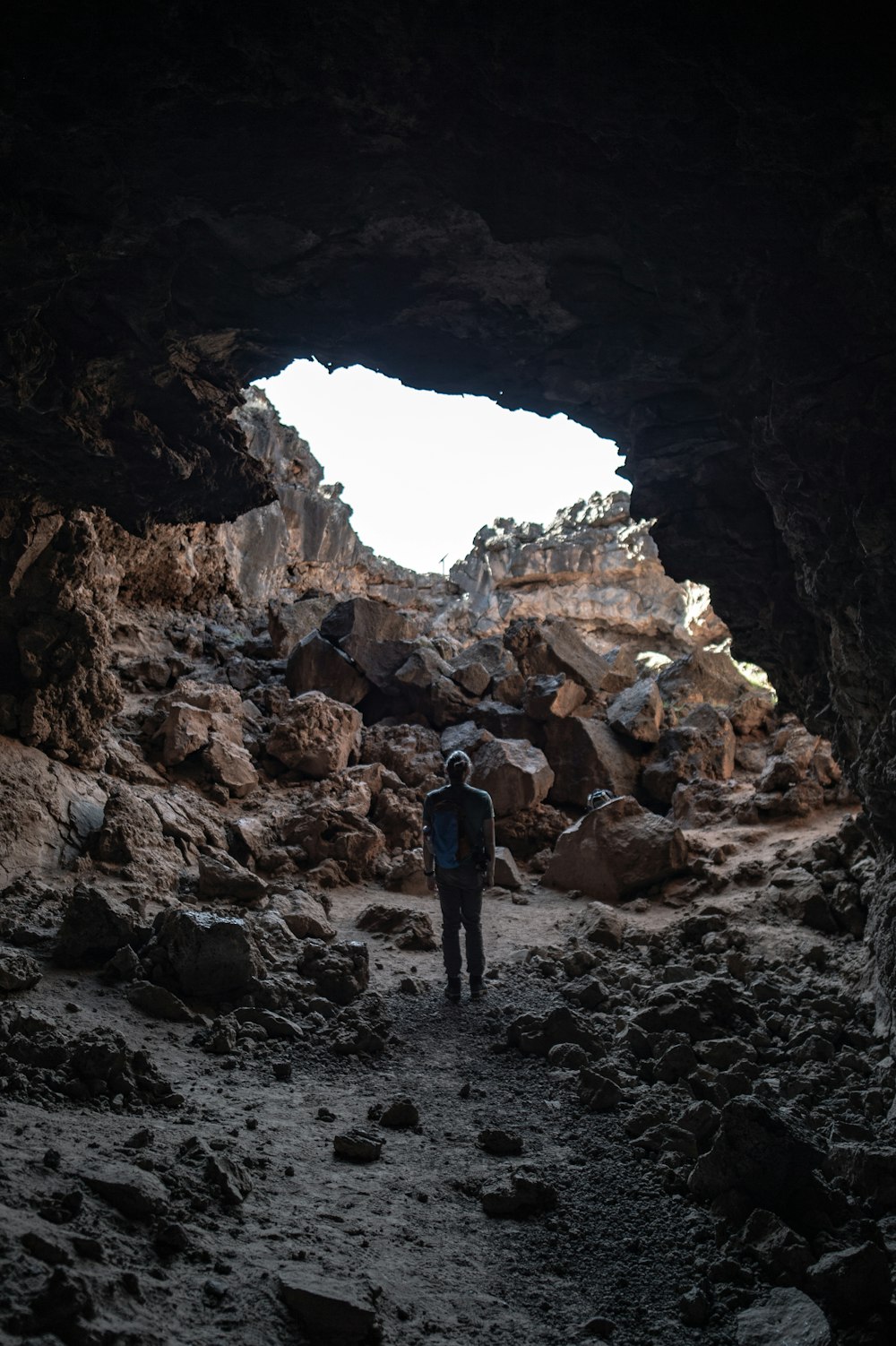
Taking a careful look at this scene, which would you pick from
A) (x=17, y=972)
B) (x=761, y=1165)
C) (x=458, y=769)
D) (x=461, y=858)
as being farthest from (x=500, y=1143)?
(x=458, y=769)

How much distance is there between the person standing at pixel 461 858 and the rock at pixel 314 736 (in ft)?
16.2

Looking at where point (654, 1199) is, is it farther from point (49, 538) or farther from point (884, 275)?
point (49, 538)

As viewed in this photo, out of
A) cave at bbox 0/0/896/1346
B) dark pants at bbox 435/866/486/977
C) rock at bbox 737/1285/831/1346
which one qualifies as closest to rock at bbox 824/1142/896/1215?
cave at bbox 0/0/896/1346

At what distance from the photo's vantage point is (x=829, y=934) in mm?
6363

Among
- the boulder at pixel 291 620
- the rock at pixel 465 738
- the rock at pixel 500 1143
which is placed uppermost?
the boulder at pixel 291 620

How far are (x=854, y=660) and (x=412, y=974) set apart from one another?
3.78m

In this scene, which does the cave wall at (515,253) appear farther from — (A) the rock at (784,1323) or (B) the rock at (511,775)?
(B) the rock at (511,775)

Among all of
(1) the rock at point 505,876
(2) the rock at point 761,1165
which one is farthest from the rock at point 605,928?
(2) the rock at point 761,1165

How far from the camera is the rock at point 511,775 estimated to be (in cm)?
1091

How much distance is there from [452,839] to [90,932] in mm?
2371

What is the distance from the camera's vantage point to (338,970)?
5188mm

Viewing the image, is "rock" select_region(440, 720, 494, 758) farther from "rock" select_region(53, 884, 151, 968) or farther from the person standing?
"rock" select_region(53, 884, 151, 968)

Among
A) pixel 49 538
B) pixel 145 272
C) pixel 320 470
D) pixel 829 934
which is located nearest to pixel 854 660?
pixel 829 934

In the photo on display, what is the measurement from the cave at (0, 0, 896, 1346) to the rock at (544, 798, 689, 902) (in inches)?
74.0
